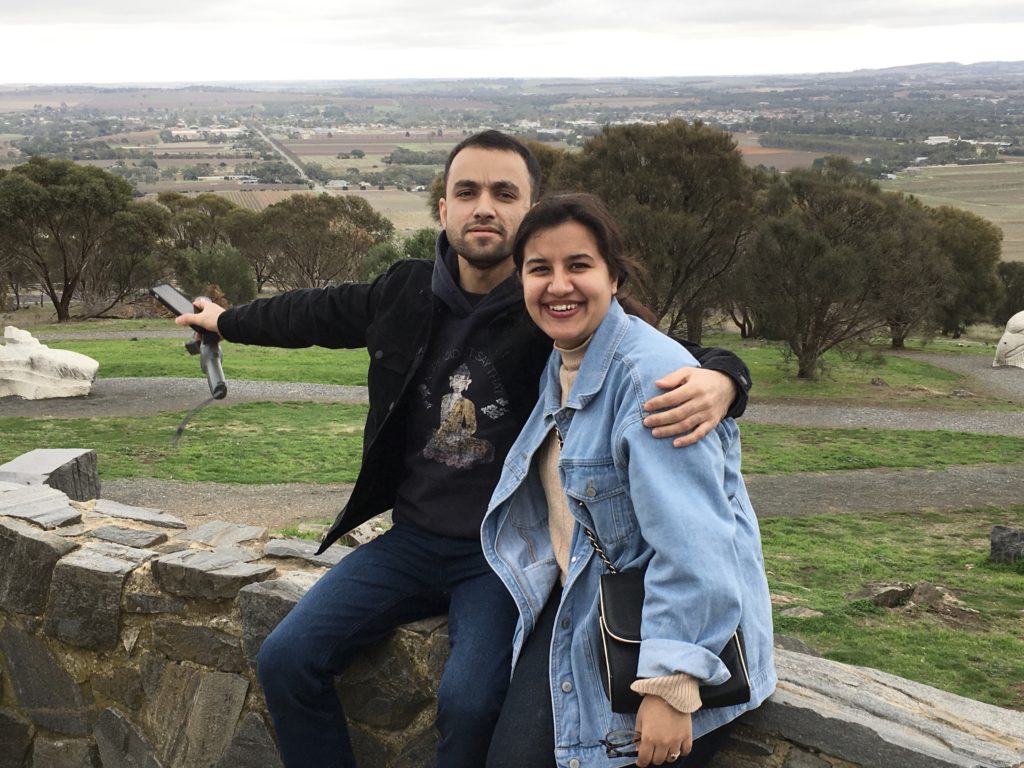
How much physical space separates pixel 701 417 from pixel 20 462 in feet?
14.6

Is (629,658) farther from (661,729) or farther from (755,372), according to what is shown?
(755,372)

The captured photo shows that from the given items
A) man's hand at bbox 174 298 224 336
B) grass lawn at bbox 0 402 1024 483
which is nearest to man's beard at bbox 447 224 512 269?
man's hand at bbox 174 298 224 336

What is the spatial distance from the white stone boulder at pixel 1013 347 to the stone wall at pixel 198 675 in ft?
86.3

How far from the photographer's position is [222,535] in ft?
12.7

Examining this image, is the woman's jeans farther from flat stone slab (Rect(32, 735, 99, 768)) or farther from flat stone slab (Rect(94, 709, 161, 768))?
flat stone slab (Rect(32, 735, 99, 768))

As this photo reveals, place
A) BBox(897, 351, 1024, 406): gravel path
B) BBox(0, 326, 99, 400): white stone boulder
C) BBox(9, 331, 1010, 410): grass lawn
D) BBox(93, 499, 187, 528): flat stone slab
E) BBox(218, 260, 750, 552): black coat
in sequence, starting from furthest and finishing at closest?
BBox(897, 351, 1024, 406): gravel path, BBox(9, 331, 1010, 410): grass lawn, BBox(0, 326, 99, 400): white stone boulder, BBox(93, 499, 187, 528): flat stone slab, BBox(218, 260, 750, 552): black coat

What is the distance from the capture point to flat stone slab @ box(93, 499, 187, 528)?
13.4ft

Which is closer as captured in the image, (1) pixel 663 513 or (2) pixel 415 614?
(1) pixel 663 513

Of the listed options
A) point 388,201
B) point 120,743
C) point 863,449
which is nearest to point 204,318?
point 120,743

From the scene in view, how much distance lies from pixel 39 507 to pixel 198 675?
119 cm

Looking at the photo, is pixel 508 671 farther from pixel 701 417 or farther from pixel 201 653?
pixel 201 653

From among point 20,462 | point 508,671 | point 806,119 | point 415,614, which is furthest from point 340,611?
point 806,119

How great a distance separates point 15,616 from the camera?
371 cm

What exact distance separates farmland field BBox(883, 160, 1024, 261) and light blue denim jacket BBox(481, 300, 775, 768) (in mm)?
69190
